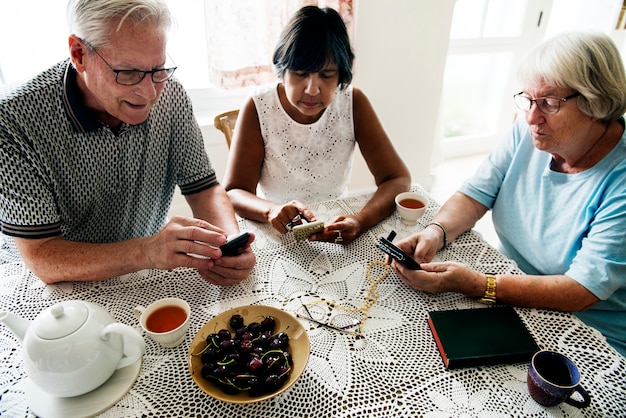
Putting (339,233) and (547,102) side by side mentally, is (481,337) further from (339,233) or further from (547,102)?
(547,102)

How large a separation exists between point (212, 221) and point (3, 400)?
2.24 feet

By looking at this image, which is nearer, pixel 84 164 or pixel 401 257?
pixel 401 257

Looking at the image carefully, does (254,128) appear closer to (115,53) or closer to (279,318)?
(115,53)

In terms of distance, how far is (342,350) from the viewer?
2.75ft

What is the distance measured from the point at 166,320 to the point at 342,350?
39 cm

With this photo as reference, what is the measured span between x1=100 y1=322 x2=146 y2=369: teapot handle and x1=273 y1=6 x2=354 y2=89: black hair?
0.99 meters

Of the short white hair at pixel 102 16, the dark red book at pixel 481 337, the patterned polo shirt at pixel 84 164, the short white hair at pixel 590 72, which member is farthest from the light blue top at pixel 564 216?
the short white hair at pixel 102 16

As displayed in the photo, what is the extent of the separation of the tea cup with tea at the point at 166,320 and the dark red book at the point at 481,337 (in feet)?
1.79

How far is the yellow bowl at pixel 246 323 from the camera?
0.72m

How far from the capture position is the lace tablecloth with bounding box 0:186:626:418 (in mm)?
730

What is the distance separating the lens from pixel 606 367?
80 centimetres

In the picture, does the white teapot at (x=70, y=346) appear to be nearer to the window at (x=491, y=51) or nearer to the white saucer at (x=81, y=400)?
the white saucer at (x=81, y=400)

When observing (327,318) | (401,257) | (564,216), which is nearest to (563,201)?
(564,216)

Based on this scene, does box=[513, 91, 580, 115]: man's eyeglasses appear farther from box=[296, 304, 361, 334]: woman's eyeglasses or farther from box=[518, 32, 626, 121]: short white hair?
box=[296, 304, 361, 334]: woman's eyeglasses
